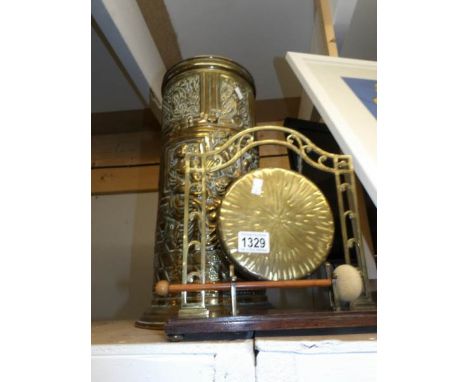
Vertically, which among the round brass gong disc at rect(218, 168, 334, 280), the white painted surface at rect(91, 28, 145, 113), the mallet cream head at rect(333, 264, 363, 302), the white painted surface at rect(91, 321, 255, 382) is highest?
the white painted surface at rect(91, 28, 145, 113)

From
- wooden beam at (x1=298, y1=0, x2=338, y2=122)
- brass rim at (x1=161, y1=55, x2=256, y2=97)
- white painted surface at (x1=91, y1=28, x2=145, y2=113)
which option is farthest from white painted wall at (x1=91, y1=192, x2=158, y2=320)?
wooden beam at (x1=298, y1=0, x2=338, y2=122)

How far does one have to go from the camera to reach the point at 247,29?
1418 millimetres

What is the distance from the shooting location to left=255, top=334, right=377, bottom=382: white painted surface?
1.82 ft

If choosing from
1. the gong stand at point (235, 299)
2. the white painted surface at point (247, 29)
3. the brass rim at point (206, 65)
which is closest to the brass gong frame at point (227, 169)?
the gong stand at point (235, 299)

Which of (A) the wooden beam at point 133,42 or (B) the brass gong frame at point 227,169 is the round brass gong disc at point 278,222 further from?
(A) the wooden beam at point 133,42

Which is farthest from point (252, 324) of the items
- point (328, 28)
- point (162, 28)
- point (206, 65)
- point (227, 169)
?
point (162, 28)

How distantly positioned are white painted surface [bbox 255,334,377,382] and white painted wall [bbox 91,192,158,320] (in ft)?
4.00

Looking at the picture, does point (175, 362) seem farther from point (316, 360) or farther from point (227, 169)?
point (227, 169)

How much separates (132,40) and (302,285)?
A: 3.12 ft

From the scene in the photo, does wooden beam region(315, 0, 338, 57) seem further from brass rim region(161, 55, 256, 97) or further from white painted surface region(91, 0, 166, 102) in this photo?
white painted surface region(91, 0, 166, 102)

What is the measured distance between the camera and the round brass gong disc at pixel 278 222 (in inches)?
32.5
